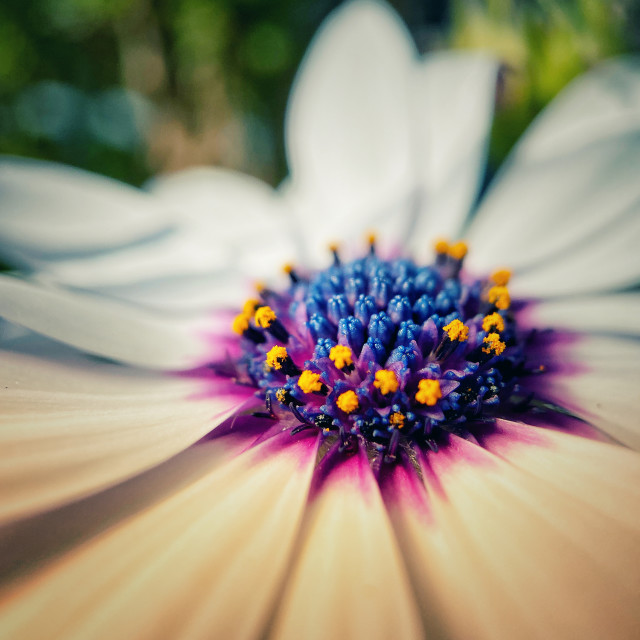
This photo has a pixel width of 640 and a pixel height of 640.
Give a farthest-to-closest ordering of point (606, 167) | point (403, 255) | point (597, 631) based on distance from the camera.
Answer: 1. point (403, 255)
2. point (606, 167)
3. point (597, 631)

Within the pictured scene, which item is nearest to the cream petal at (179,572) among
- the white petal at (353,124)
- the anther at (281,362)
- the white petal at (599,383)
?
the anther at (281,362)

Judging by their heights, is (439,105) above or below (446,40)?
below

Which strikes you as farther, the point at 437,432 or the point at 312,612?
the point at 437,432

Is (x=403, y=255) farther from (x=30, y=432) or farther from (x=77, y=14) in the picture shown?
(x=77, y=14)

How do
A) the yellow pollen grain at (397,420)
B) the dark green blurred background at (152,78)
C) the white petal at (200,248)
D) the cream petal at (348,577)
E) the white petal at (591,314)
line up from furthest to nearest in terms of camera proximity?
the dark green blurred background at (152,78), the white petal at (200,248), the white petal at (591,314), the yellow pollen grain at (397,420), the cream petal at (348,577)

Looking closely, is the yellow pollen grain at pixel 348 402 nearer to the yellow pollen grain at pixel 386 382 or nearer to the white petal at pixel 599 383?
the yellow pollen grain at pixel 386 382

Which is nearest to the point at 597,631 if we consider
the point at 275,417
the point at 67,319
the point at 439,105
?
the point at 275,417
